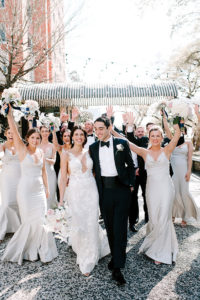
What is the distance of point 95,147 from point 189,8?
11.3 metres

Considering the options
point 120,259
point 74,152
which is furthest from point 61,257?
point 74,152

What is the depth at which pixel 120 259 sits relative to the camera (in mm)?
3781

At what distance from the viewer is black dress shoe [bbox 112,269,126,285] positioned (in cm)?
364

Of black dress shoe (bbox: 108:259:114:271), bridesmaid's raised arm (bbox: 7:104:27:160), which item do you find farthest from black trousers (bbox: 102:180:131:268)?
bridesmaid's raised arm (bbox: 7:104:27:160)

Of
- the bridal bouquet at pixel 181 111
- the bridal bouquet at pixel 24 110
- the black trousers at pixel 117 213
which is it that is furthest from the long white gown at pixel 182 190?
the bridal bouquet at pixel 24 110

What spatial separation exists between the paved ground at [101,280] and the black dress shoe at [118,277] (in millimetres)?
75

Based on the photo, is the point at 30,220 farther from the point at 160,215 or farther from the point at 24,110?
the point at 160,215

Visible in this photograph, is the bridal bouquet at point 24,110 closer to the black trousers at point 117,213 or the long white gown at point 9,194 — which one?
the long white gown at point 9,194

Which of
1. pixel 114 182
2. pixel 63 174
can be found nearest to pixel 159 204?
pixel 114 182

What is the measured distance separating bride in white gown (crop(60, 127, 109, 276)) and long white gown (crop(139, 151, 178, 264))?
0.88 m

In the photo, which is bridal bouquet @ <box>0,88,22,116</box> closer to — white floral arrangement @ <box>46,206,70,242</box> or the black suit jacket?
the black suit jacket

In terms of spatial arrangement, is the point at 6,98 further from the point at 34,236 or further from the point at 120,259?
the point at 120,259

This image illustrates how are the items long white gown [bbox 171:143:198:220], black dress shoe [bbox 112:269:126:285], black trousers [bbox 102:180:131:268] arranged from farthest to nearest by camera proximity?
long white gown [bbox 171:143:198:220], black trousers [bbox 102:180:131:268], black dress shoe [bbox 112:269:126:285]

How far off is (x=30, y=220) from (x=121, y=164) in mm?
1799
